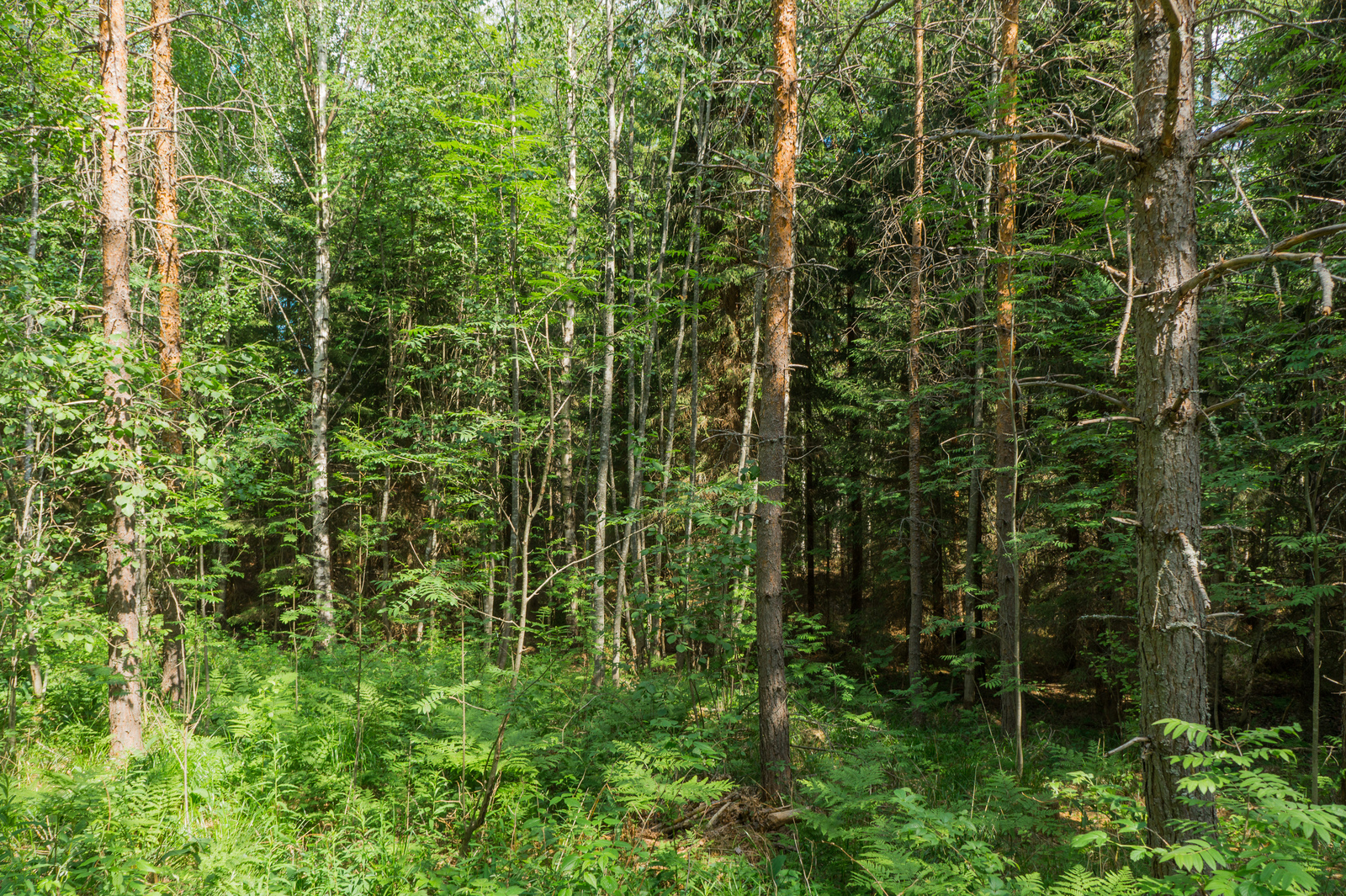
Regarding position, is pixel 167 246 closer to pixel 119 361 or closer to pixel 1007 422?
pixel 119 361

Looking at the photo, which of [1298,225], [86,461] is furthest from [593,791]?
[1298,225]

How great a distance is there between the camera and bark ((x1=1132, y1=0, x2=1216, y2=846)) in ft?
9.92

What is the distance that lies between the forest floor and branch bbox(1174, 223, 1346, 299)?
2.05m

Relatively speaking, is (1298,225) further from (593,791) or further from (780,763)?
(593,791)

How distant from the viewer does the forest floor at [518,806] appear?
3309 mm

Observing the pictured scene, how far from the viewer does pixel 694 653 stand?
8328mm

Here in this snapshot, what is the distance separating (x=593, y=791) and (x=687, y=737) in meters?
0.81

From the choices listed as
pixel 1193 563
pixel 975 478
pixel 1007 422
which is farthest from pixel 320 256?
pixel 1193 563

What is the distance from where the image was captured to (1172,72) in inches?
119

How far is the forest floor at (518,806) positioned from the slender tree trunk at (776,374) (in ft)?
2.47

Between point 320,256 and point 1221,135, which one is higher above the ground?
point 320,256

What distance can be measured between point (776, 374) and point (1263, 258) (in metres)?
3.07

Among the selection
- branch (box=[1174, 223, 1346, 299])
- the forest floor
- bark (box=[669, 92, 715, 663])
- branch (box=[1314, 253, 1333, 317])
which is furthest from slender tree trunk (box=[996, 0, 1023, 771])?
branch (box=[1314, 253, 1333, 317])

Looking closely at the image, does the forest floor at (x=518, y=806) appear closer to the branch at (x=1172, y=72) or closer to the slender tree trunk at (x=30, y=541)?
the slender tree trunk at (x=30, y=541)
